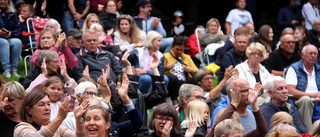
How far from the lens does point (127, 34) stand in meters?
9.86

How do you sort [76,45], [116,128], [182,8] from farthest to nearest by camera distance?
[182,8], [76,45], [116,128]

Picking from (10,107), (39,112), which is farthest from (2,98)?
(39,112)

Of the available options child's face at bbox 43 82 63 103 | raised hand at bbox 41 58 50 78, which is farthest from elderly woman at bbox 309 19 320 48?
child's face at bbox 43 82 63 103

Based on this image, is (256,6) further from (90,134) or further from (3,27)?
(90,134)

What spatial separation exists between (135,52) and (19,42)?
2330mm

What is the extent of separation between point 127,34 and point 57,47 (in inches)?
98.3

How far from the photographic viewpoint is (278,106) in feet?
24.0

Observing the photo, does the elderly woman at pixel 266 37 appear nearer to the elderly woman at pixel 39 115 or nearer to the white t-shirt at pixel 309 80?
the white t-shirt at pixel 309 80

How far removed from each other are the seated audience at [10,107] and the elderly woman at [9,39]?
157 inches

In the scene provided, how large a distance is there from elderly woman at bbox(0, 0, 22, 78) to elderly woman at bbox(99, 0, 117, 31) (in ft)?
5.87

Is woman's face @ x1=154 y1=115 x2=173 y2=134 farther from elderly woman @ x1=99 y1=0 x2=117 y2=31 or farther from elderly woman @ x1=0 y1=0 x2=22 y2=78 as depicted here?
elderly woman @ x1=99 y1=0 x2=117 y2=31

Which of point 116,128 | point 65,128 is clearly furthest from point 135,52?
point 65,128

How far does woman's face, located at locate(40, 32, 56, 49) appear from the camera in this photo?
784cm

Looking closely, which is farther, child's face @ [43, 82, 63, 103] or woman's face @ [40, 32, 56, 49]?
woman's face @ [40, 32, 56, 49]
